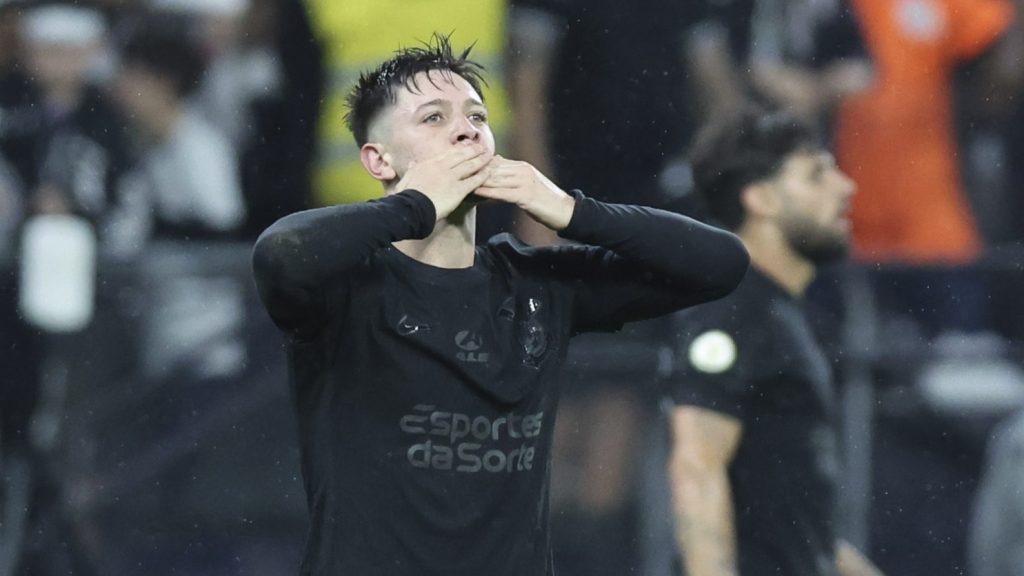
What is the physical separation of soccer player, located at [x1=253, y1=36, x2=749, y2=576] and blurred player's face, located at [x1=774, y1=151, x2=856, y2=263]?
1639mm

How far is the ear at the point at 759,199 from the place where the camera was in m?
3.76

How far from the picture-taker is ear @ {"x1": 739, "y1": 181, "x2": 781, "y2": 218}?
376 centimetres

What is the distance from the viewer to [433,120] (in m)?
2.19

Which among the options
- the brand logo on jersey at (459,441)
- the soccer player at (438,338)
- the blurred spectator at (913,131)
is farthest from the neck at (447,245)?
the blurred spectator at (913,131)

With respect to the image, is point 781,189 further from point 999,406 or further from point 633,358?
point 999,406

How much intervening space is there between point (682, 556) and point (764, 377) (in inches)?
19.9

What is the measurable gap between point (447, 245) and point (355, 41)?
82.2 inches

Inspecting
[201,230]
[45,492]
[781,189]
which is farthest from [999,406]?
[45,492]

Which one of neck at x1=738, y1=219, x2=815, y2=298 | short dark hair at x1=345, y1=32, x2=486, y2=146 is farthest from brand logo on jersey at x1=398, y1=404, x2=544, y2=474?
neck at x1=738, y1=219, x2=815, y2=298

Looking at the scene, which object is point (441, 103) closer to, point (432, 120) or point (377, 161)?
point (432, 120)

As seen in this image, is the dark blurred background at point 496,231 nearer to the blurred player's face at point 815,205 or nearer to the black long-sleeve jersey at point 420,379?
the blurred player's face at point 815,205

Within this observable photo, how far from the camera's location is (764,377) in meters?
3.38

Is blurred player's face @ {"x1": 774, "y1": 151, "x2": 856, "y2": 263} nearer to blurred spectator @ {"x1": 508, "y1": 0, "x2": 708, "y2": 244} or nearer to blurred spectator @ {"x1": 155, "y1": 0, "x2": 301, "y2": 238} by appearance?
blurred spectator @ {"x1": 508, "y1": 0, "x2": 708, "y2": 244}

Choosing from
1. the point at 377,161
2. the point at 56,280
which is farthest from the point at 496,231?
the point at 377,161
